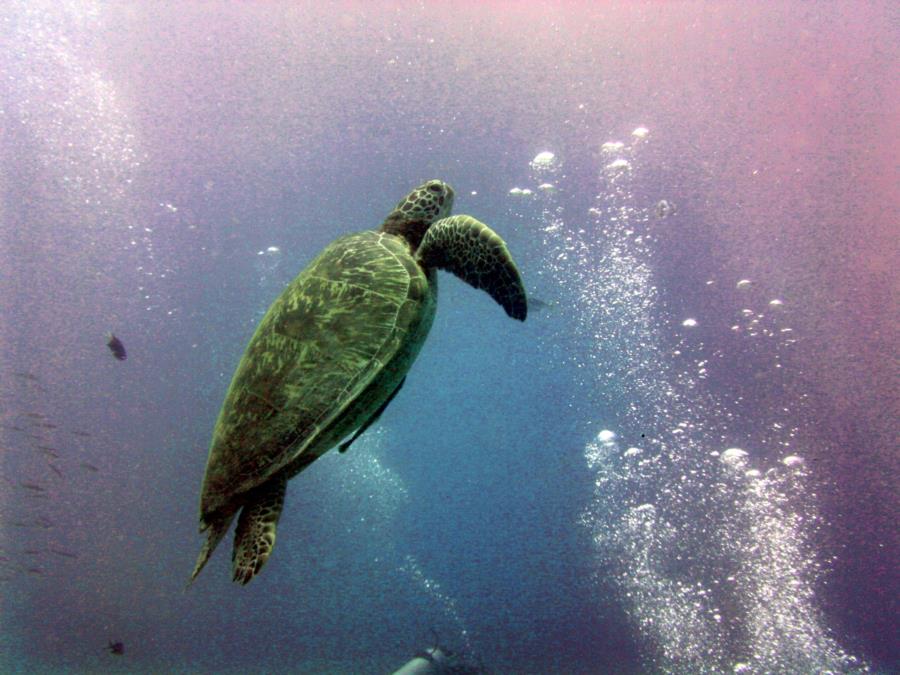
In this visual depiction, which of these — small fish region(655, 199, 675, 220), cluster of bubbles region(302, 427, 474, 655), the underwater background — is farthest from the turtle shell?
cluster of bubbles region(302, 427, 474, 655)

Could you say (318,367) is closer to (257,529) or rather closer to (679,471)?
(257,529)

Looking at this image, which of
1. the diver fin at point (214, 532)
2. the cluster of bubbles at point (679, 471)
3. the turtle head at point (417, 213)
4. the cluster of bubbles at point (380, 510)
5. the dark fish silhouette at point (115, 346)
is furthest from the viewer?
the cluster of bubbles at point (380, 510)

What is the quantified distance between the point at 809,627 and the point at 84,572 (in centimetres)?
3413

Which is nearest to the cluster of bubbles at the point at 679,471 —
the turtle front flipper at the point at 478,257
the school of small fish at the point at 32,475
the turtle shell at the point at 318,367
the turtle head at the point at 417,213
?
the turtle head at the point at 417,213

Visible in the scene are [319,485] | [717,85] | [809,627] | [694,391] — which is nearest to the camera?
[717,85]

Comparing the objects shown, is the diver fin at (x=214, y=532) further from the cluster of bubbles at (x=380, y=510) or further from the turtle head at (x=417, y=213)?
the cluster of bubbles at (x=380, y=510)

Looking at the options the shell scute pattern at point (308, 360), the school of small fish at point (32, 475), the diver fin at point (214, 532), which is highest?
the shell scute pattern at point (308, 360)

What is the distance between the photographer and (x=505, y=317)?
49.5ft

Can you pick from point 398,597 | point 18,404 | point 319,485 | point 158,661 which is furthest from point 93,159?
point 158,661

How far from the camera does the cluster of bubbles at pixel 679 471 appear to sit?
12.2m

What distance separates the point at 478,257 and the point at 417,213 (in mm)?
958

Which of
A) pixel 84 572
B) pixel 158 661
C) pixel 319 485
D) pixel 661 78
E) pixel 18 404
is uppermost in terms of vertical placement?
pixel 661 78

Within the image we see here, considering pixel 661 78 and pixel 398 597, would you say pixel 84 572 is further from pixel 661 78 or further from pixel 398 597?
pixel 661 78

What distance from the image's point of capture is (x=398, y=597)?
2555 centimetres
